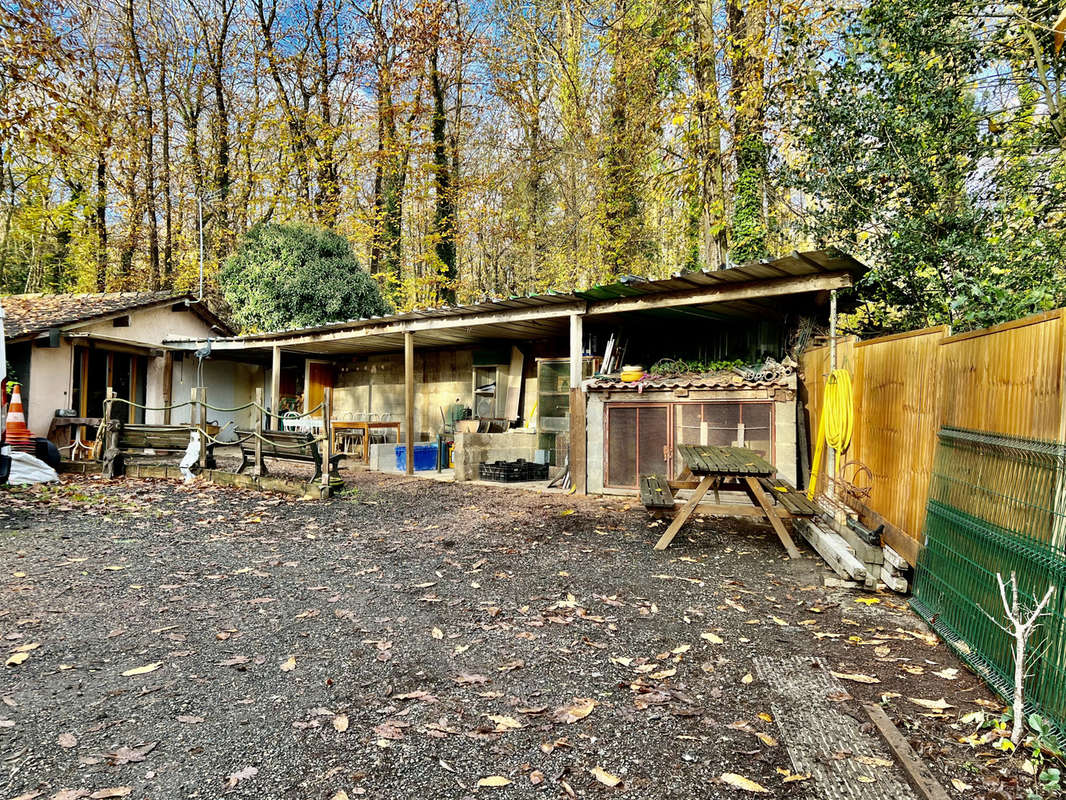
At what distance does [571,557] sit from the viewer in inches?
204

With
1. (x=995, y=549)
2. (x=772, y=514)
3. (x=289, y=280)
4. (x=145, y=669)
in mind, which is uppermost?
(x=289, y=280)

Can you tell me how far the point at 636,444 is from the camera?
8.38 meters

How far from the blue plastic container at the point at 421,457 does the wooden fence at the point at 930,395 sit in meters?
7.21

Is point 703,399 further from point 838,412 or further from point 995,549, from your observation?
point 995,549

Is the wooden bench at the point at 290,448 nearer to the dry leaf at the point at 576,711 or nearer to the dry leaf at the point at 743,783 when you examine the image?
the dry leaf at the point at 576,711

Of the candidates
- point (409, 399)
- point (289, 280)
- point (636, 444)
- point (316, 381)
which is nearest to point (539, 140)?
point (289, 280)

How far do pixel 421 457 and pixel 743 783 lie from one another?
32.1 feet

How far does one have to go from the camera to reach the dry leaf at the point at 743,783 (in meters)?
2.00

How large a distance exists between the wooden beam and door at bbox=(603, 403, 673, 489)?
1.38 m

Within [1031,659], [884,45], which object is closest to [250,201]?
[884,45]

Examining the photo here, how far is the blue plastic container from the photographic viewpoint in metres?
11.4

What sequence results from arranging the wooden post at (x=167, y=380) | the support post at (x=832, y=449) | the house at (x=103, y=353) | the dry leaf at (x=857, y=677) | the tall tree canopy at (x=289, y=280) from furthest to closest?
the tall tree canopy at (x=289, y=280) < the wooden post at (x=167, y=380) < the house at (x=103, y=353) < the support post at (x=832, y=449) < the dry leaf at (x=857, y=677)

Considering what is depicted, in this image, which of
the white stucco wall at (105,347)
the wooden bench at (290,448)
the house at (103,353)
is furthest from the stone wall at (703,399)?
the white stucco wall at (105,347)

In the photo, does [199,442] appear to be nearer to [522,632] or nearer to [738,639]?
A: [522,632]
